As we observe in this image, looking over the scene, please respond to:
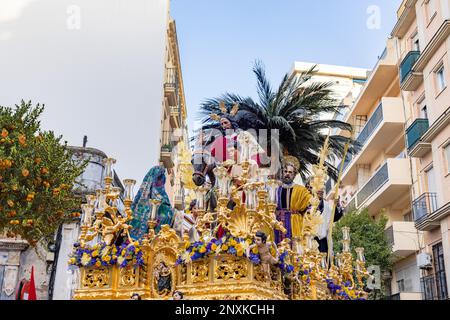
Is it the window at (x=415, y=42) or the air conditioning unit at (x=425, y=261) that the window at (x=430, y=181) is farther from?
the window at (x=415, y=42)

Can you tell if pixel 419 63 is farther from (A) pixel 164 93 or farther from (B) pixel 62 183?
(B) pixel 62 183

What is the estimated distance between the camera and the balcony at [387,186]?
23.9m

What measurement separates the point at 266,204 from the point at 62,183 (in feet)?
30.3

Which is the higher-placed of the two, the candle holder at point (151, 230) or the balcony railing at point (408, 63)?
the balcony railing at point (408, 63)

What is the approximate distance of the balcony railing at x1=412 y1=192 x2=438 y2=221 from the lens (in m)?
20.5

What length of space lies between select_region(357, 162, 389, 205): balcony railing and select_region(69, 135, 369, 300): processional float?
58.0 feet

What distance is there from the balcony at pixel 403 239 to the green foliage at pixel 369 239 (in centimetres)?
35

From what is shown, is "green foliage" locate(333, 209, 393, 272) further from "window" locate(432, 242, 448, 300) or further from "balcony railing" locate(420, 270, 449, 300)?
"window" locate(432, 242, 448, 300)

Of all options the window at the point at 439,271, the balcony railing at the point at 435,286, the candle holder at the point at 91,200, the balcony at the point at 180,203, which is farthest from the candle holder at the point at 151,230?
the window at the point at 439,271

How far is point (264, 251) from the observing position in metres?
6.68

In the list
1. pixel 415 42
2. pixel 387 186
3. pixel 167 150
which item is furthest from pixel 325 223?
pixel 415 42

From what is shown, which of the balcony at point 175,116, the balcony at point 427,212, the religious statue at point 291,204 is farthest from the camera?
the balcony at point 175,116

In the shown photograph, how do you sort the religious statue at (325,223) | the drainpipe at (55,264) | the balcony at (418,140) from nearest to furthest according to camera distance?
the religious statue at (325,223), the drainpipe at (55,264), the balcony at (418,140)
